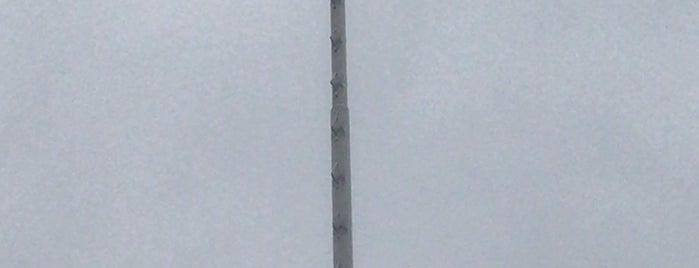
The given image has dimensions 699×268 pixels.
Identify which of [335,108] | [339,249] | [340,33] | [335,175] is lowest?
[339,249]

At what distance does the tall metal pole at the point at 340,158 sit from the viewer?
31.6 feet

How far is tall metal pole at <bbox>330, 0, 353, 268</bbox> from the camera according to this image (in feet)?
31.6

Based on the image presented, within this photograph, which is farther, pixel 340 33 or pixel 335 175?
pixel 340 33

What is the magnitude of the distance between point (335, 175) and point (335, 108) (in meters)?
0.88

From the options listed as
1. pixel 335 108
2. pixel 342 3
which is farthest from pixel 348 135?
pixel 342 3

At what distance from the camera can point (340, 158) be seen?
32.7 feet

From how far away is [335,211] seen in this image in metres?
9.73

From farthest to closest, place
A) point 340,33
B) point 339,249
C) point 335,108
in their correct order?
1. point 340,33
2. point 335,108
3. point 339,249

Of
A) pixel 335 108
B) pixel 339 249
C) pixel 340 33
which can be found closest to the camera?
pixel 339 249

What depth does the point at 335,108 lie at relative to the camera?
34.0 ft

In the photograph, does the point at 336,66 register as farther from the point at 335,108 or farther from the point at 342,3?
the point at 342,3

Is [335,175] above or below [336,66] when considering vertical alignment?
below

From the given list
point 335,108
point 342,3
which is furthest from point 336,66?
point 342,3

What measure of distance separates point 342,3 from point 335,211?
305cm
